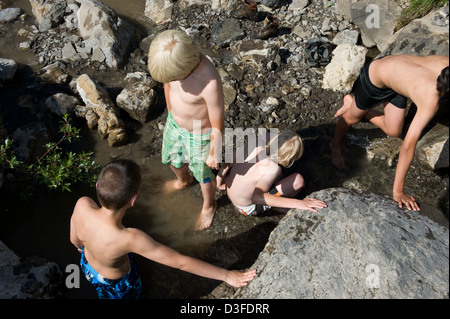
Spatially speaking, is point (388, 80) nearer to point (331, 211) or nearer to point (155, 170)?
point (331, 211)

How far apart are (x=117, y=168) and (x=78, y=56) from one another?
Answer: 11.5ft

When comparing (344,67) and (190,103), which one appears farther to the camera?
(344,67)

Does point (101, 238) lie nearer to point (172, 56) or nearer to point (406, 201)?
point (172, 56)

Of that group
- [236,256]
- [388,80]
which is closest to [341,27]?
[388,80]

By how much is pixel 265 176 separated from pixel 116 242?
144 centimetres

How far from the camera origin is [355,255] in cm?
268

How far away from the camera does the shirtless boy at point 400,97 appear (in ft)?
10.1

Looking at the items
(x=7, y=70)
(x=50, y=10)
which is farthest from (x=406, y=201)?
(x=50, y=10)

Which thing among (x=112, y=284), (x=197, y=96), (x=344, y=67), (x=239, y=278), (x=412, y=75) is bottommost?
(x=112, y=284)

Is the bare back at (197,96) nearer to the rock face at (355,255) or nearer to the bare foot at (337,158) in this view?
the rock face at (355,255)

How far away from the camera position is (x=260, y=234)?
12.9 ft

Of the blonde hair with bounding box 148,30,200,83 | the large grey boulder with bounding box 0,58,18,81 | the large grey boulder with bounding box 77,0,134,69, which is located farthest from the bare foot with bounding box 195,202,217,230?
the large grey boulder with bounding box 0,58,18,81

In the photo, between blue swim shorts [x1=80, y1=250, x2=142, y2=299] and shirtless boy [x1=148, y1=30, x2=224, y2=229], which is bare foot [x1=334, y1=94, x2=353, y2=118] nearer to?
shirtless boy [x1=148, y1=30, x2=224, y2=229]

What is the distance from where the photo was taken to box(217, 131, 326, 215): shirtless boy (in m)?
3.28
